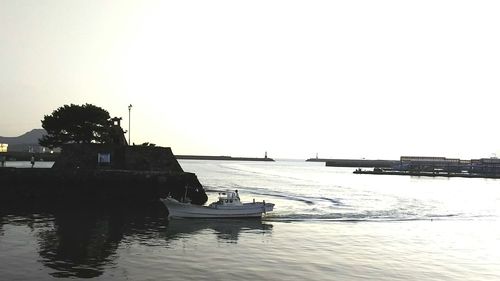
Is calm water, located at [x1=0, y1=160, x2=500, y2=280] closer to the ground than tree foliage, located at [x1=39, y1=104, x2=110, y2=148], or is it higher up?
closer to the ground

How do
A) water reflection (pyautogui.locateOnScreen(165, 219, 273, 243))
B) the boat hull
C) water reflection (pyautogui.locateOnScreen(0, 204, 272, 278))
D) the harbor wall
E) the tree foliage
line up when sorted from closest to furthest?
water reflection (pyautogui.locateOnScreen(0, 204, 272, 278)), water reflection (pyautogui.locateOnScreen(165, 219, 273, 243)), the boat hull, the harbor wall, the tree foliage

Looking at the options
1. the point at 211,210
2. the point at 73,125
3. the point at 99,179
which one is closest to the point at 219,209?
the point at 211,210

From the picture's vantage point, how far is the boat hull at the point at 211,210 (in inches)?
1478

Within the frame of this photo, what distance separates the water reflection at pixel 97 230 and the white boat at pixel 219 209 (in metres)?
0.59

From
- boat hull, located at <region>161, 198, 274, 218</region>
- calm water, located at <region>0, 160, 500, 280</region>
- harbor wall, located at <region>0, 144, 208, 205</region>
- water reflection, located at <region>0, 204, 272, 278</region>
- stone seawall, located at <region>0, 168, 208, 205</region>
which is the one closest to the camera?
calm water, located at <region>0, 160, 500, 280</region>

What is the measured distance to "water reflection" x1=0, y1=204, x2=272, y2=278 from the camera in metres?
21.6

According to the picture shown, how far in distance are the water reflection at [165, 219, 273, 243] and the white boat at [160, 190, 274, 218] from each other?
16.2 inches

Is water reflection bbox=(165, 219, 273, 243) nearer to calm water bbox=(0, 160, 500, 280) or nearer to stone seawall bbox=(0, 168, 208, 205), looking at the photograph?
calm water bbox=(0, 160, 500, 280)

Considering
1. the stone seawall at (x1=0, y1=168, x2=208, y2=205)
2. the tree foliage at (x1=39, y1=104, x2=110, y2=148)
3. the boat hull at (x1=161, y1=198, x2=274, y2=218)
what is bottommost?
the boat hull at (x1=161, y1=198, x2=274, y2=218)

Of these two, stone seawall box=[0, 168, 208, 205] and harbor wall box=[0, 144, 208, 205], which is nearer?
stone seawall box=[0, 168, 208, 205]

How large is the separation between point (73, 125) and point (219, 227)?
40.0 m

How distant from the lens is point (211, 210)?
3831 centimetres

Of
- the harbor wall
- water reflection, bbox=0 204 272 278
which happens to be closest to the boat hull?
water reflection, bbox=0 204 272 278

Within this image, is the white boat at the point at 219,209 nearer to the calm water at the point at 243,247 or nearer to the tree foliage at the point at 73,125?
the calm water at the point at 243,247
